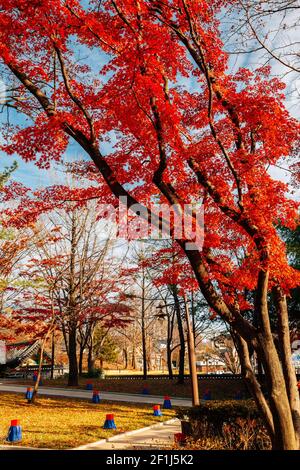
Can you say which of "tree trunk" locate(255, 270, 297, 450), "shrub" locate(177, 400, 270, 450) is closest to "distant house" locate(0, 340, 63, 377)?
"shrub" locate(177, 400, 270, 450)

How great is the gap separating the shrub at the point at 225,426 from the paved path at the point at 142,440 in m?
0.70

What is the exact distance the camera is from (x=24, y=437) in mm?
8891

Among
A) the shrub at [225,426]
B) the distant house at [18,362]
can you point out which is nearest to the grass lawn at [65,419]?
the shrub at [225,426]

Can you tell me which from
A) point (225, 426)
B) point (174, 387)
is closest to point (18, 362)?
point (174, 387)

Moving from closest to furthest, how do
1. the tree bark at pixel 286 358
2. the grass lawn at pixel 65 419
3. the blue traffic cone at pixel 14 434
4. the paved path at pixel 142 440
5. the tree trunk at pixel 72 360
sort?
the tree bark at pixel 286 358 < the paved path at pixel 142 440 < the blue traffic cone at pixel 14 434 < the grass lawn at pixel 65 419 < the tree trunk at pixel 72 360

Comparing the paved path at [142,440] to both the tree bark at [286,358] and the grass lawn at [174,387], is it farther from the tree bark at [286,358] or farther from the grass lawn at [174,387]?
the grass lawn at [174,387]

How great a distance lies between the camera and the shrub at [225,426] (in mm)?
7621

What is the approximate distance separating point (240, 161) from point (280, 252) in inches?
75.9

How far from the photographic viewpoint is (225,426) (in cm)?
793

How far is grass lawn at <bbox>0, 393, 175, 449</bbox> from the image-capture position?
8.88 meters

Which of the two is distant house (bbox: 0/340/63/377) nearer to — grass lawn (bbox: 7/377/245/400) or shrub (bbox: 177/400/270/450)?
grass lawn (bbox: 7/377/245/400)

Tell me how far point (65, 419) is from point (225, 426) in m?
5.78

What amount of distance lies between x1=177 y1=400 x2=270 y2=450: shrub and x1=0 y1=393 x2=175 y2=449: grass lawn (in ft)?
7.83
